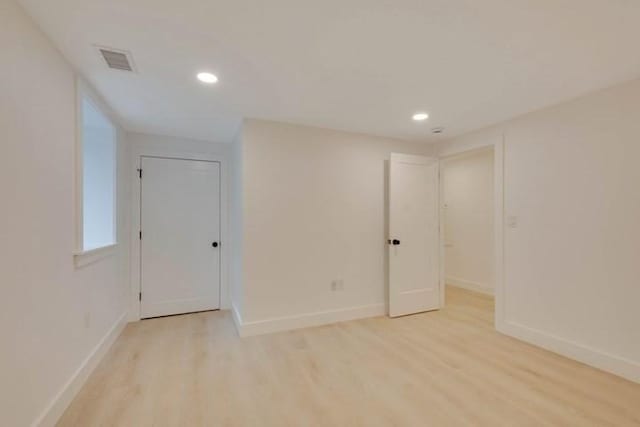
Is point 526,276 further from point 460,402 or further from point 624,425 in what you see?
point 460,402

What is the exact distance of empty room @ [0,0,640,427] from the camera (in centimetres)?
158

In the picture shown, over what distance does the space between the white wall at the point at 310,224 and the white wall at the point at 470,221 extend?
5.90ft

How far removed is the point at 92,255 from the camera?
240 cm

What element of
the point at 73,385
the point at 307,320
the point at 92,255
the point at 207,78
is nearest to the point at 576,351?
the point at 307,320

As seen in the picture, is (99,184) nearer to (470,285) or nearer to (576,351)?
(576,351)

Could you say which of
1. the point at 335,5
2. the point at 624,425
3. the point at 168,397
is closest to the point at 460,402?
the point at 624,425

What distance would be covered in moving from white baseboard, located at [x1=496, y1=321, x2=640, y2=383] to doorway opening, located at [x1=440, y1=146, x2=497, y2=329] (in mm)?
1252

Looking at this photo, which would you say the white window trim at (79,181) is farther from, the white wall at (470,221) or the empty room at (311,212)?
the white wall at (470,221)

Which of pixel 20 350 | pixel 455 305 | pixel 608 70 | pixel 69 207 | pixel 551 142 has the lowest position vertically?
pixel 455 305

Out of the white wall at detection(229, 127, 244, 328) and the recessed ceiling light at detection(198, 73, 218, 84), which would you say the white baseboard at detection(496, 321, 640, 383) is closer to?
the white wall at detection(229, 127, 244, 328)

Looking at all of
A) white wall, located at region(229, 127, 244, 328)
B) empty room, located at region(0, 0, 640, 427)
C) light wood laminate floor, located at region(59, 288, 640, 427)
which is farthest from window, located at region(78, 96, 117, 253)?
white wall, located at region(229, 127, 244, 328)

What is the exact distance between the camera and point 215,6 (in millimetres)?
1471

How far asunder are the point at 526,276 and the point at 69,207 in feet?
13.3

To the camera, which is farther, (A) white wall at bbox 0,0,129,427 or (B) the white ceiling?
(B) the white ceiling
